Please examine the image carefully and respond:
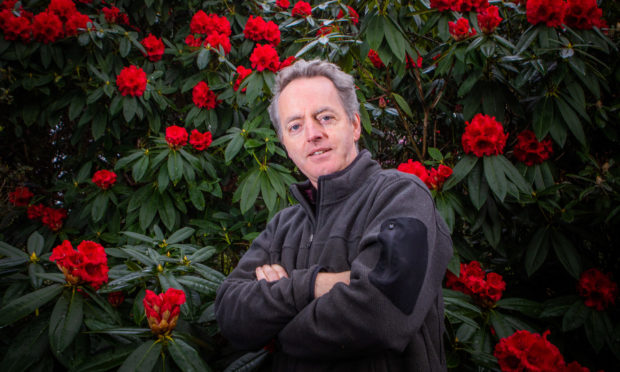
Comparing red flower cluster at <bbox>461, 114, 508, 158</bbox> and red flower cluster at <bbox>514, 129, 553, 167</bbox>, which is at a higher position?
red flower cluster at <bbox>461, 114, 508, 158</bbox>

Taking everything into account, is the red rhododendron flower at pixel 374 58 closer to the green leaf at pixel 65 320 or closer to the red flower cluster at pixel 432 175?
the red flower cluster at pixel 432 175

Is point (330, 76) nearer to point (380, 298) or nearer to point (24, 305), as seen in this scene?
point (380, 298)

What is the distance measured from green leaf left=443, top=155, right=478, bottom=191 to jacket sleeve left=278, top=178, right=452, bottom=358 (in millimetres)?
718

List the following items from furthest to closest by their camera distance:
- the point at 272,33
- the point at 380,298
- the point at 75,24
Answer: the point at 272,33 < the point at 75,24 < the point at 380,298

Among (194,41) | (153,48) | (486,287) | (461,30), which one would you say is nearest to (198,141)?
(194,41)

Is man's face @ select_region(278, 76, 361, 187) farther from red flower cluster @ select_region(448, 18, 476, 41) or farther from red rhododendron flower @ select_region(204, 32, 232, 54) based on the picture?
red rhododendron flower @ select_region(204, 32, 232, 54)

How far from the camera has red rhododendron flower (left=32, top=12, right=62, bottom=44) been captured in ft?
6.62

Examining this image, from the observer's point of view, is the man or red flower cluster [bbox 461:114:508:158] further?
red flower cluster [bbox 461:114:508:158]

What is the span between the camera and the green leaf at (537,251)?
145cm

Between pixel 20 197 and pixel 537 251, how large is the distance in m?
3.00

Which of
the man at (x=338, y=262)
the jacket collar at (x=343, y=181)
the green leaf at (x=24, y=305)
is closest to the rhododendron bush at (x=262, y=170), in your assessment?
the green leaf at (x=24, y=305)

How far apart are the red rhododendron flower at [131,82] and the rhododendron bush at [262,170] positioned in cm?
1

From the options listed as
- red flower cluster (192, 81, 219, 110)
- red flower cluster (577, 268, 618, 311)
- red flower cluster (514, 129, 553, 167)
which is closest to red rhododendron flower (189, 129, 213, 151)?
red flower cluster (192, 81, 219, 110)

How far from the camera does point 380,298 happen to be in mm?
689
